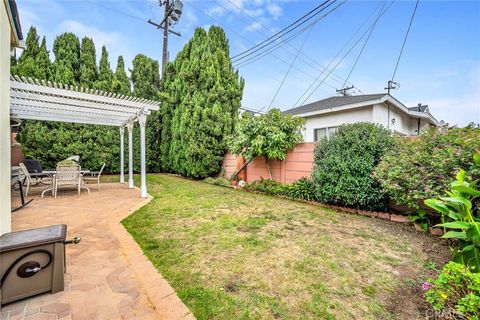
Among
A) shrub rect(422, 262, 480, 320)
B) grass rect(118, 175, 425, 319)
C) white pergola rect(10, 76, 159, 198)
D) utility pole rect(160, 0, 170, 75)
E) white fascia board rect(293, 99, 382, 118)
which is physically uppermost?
utility pole rect(160, 0, 170, 75)

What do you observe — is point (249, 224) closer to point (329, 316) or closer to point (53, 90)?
point (329, 316)

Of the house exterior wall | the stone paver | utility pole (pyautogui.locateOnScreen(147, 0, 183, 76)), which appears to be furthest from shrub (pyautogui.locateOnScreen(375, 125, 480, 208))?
utility pole (pyautogui.locateOnScreen(147, 0, 183, 76))

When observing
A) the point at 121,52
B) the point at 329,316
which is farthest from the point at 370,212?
the point at 121,52

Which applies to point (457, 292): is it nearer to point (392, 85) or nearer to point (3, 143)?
point (3, 143)

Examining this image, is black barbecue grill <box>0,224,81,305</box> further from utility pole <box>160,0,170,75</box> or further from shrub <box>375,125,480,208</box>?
utility pole <box>160,0,170,75</box>

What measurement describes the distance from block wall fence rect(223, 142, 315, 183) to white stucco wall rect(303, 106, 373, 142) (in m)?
3.50

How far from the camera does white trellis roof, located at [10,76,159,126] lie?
16.8 ft

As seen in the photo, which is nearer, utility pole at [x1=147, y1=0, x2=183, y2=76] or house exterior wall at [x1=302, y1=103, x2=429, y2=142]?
house exterior wall at [x1=302, y1=103, x2=429, y2=142]

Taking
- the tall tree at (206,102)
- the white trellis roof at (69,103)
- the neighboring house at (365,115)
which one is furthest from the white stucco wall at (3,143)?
the tall tree at (206,102)

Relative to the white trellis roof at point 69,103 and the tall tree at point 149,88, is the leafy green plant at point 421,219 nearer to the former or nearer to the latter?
the white trellis roof at point 69,103

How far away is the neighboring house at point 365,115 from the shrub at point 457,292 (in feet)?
19.6

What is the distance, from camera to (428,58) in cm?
871

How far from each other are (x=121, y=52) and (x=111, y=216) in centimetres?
1091

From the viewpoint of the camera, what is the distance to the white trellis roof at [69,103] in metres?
5.11
